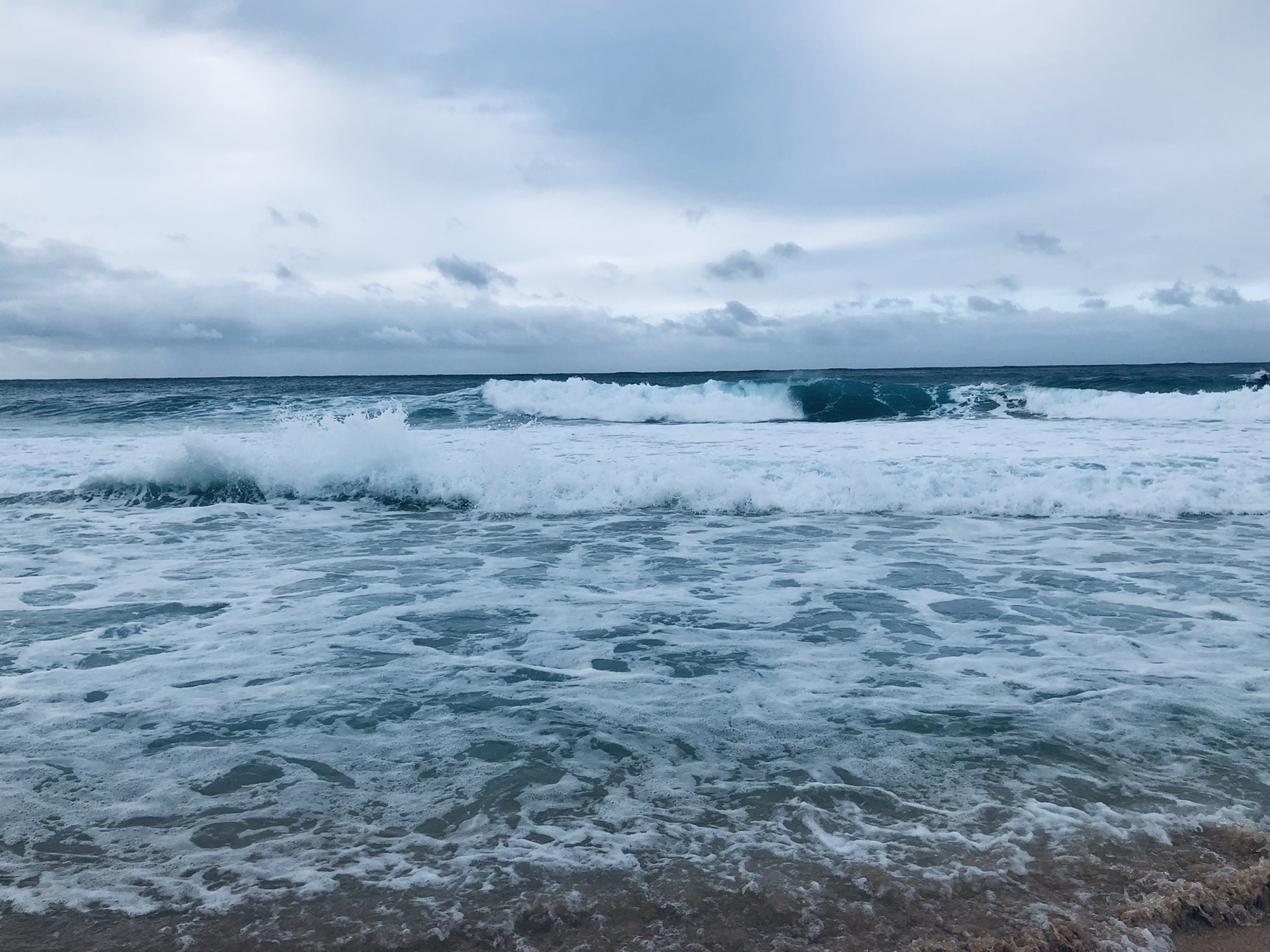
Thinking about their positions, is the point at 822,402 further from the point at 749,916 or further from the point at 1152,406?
the point at 749,916

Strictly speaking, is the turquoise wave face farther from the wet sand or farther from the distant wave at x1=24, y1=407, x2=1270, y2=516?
the wet sand

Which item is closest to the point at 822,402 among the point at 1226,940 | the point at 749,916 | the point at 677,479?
the point at 677,479

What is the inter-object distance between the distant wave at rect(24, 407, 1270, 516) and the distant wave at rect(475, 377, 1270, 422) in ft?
38.2

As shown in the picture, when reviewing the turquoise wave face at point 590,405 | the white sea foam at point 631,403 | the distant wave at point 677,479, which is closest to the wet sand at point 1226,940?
the distant wave at point 677,479

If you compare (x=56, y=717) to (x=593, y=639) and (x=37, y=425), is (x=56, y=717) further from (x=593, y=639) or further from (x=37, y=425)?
(x=37, y=425)

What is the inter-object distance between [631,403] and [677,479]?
15778mm

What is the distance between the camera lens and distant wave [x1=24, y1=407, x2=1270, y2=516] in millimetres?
10141

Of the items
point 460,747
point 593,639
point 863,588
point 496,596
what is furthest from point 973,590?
point 460,747

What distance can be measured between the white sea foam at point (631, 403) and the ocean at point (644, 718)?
15784 mm

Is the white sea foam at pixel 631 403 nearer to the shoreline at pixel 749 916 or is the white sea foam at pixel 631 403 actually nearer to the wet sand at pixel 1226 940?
the shoreline at pixel 749 916

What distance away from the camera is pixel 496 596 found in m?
6.28

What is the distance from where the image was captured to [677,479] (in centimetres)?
1084

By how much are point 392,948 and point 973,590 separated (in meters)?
5.20

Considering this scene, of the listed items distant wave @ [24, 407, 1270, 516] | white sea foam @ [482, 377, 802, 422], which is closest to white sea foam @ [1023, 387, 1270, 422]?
white sea foam @ [482, 377, 802, 422]
